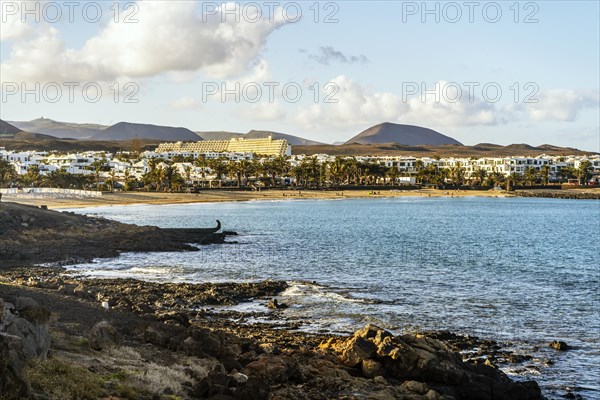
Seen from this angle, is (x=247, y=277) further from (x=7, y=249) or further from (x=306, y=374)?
(x=306, y=374)

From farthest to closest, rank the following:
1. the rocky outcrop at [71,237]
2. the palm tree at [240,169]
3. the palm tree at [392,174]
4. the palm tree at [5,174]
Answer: the palm tree at [392,174] → the palm tree at [240,169] → the palm tree at [5,174] → the rocky outcrop at [71,237]

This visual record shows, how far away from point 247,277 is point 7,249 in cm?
1509

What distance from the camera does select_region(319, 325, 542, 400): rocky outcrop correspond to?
15789 mm

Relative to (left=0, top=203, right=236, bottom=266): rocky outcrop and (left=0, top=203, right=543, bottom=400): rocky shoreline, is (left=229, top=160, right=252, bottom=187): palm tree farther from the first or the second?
(left=0, top=203, right=543, bottom=400): rocky shoreline

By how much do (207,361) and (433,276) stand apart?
26.1 metres

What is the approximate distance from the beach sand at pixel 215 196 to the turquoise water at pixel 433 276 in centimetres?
3772

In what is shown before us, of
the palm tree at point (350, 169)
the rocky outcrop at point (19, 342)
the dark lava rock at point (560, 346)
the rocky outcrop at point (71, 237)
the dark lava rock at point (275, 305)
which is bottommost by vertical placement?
the dark lava rock at point (560, 346)

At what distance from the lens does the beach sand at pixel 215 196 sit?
108 m

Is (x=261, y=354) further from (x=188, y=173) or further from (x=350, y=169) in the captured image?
(x=350, y=169)

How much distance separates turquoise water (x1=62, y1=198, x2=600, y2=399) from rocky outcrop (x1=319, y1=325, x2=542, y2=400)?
2207 mm

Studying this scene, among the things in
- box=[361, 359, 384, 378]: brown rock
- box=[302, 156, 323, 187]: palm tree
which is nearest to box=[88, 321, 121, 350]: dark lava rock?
box=[361, 359, 384, 378]: brown rock

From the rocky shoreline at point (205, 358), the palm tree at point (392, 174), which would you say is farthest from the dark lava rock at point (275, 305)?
the palm tree at point (392, 174)

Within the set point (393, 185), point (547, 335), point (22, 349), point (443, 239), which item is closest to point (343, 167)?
point (393, 185)

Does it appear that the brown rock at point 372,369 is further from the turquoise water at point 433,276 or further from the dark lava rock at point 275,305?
the dark lava rock at point 275,305
